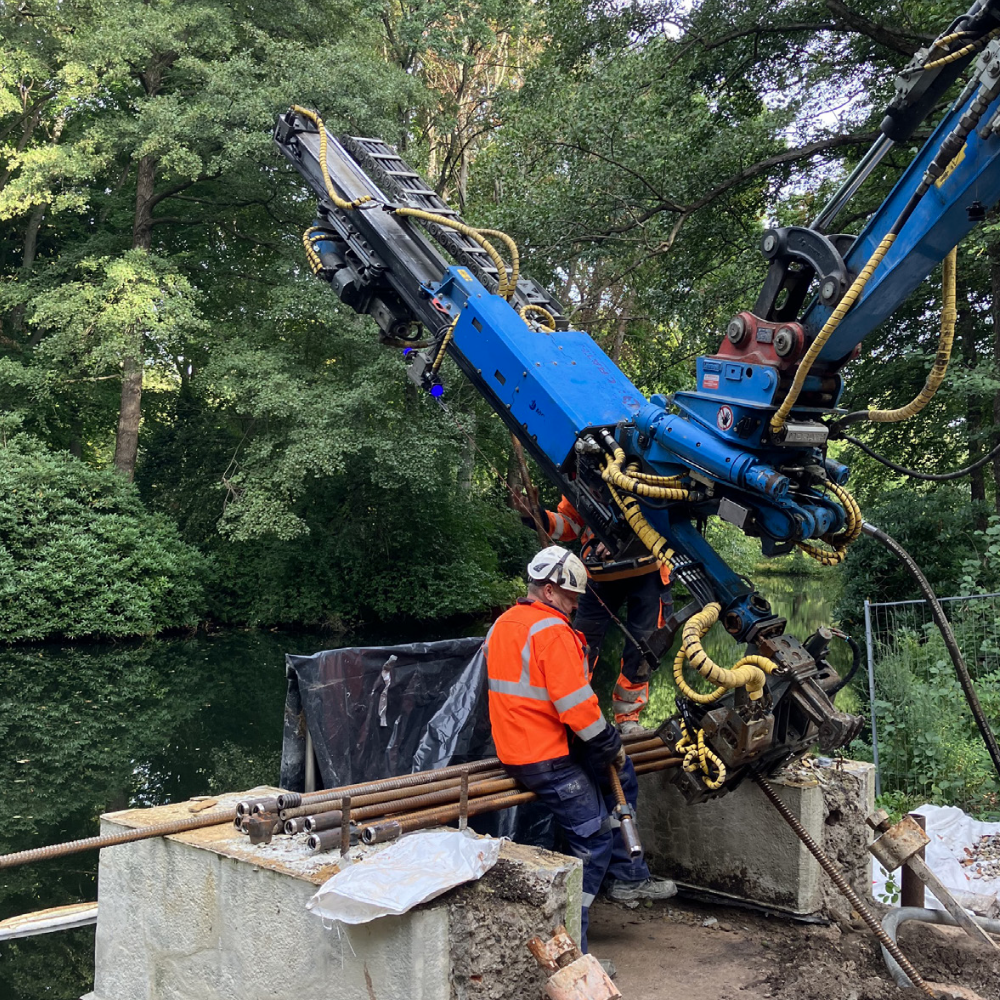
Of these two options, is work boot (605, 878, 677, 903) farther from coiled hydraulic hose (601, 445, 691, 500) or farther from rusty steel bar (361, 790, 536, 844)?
coiled hydraulic hose (601, 445, 691, 500)

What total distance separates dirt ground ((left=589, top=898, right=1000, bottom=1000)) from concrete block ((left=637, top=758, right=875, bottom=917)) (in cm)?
14

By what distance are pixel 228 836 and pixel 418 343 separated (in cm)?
311

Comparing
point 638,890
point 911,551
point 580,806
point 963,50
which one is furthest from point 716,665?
point 911,551

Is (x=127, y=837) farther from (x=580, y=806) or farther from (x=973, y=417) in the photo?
(x=973, y=417)

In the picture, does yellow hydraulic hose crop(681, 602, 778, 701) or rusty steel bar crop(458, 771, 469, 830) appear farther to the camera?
yellow hydraulic hose crop(681, 602, 778, 701)

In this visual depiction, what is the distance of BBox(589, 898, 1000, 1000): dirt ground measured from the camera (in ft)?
12.4

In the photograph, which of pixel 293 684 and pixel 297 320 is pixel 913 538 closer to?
pixel 293 684

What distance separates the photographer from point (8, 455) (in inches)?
585

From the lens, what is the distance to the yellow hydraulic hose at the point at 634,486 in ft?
13.4

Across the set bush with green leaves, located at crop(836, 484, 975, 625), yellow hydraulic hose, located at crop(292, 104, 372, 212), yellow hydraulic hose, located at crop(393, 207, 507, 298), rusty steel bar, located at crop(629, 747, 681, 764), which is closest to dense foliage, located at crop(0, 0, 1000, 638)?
bush with green leaves, located at crop(836, 484, 975, 625)

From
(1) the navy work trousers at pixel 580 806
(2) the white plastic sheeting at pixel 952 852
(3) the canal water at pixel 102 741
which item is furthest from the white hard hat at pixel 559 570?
(3) the canal water at pixel 102 741

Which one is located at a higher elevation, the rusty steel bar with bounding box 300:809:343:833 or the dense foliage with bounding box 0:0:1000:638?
the dense foliage with bounding box 0:0:1000:638

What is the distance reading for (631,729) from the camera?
494 centimetres

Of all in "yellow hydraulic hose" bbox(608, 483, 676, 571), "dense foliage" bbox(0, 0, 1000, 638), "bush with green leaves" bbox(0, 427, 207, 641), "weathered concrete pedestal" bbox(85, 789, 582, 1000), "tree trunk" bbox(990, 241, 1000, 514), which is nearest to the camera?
"weathered concrete pedestal" bbox(85, 789, 582, 1000)
